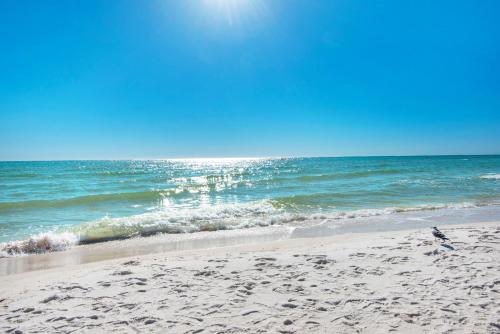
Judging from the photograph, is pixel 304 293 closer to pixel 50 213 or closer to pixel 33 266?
pixel 33 266

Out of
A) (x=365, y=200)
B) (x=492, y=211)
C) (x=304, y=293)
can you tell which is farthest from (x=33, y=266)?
(x=492, y=211)

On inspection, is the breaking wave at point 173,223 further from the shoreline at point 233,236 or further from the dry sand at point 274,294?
the dry sand at point 274,294

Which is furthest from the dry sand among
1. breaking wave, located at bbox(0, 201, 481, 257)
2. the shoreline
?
breaking wave, located at bbox(0, 201, 481, 257)

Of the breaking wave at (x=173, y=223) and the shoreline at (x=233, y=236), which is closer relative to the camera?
the shoreline at (x=233, y=236)

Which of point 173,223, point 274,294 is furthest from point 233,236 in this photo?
point 274,294

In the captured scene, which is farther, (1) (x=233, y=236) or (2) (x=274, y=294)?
(1) (x=233, y=236)

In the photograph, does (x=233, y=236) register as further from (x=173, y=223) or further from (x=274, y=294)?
(x=274, y=294)

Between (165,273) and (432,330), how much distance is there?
4403 mm

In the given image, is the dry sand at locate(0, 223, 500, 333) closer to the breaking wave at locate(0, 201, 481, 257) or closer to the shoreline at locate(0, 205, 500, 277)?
the shoreline at locate(0, 205, 500, 277)

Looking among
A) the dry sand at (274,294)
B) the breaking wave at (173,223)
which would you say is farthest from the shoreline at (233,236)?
the dry sand at (274,294)

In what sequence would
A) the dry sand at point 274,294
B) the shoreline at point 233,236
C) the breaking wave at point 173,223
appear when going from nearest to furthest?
the dry sand at point 274,294, the shoreline at point 233,236, the breaking wave at point 173,223

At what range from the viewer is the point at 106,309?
14.8ft

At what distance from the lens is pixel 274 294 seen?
→ 4.89m

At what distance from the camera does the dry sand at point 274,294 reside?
4.05 meters
